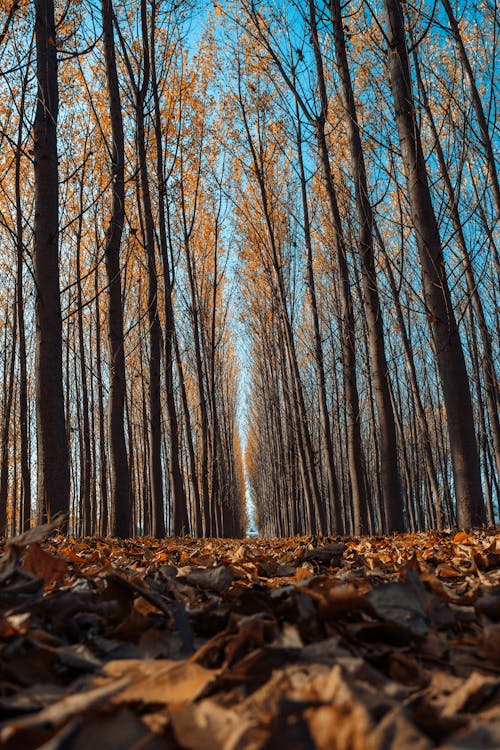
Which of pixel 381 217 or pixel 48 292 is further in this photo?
pixel 381 217

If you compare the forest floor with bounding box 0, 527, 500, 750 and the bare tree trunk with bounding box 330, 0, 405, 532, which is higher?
the bare tree trunk with bounding box 330, 0, 405, 532

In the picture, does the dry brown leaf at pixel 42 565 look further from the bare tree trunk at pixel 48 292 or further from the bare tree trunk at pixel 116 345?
the bare tree trunk at pixel 116 345

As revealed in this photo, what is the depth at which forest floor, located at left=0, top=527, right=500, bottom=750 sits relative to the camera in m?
0.53

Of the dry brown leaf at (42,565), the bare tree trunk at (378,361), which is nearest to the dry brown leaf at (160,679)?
the dry brown leaf at (42,565)

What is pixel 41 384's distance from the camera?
404cm

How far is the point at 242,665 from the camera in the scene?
2.45ft

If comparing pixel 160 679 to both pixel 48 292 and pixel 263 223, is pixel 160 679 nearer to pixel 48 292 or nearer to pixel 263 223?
pixel 48 292

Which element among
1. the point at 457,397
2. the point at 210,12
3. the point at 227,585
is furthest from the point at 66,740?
the point at 210,12

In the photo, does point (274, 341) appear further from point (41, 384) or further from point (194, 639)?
point (194, 639)

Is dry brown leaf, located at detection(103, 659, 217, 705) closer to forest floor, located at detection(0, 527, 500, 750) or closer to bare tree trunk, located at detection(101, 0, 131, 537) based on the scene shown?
forest floor, located at detection(0, 527, 500, 750)

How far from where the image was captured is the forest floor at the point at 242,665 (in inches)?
21.0

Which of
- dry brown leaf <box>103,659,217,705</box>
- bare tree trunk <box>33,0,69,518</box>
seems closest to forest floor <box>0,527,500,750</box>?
dry brown leaf <box>103,659,217,705</box>

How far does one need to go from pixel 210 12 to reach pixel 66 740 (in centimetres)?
1159

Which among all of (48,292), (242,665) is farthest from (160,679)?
(48,292)
